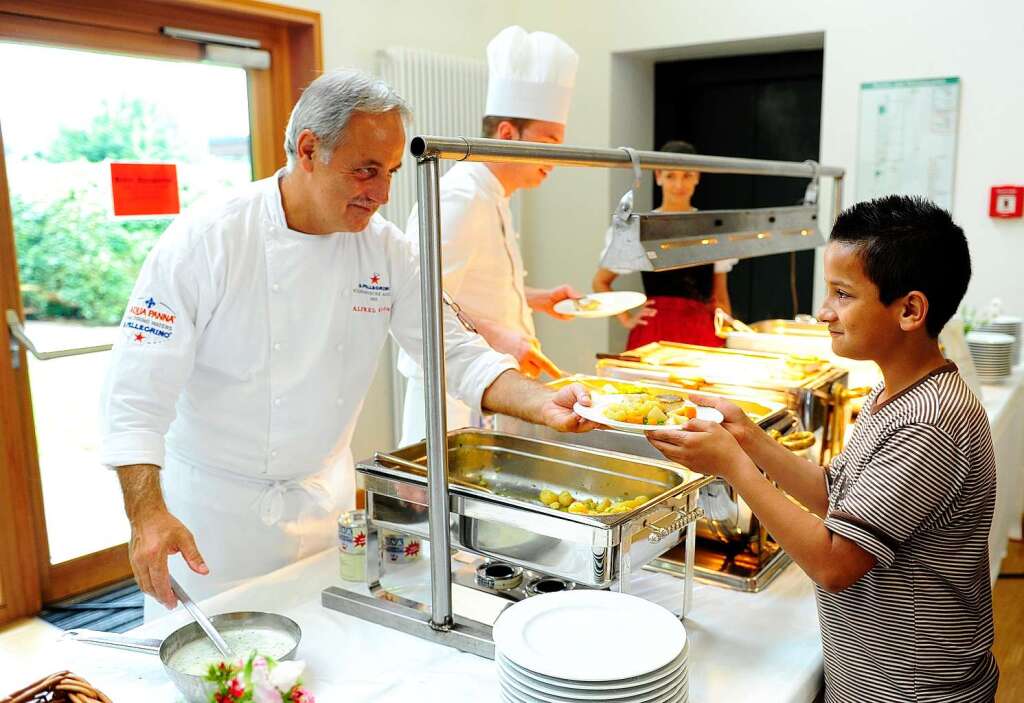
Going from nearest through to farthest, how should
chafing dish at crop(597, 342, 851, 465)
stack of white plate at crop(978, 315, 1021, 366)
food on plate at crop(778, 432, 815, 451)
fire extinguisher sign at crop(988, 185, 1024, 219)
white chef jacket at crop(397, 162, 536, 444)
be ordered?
food on plate at crop(778, 432, 815, 451)
chafing dish at crop(597, 342, 851, 465)
white chef jacket at crop(397, 162, 536, 444)
stack of white plate at crop(978, 315, 1021, 366)
fire extinguisher sign at crop(988, 185, 1024, 219)

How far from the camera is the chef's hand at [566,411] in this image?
5.05 ft

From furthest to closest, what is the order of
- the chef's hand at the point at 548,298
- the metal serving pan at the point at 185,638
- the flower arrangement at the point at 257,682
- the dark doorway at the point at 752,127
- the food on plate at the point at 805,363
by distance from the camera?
the dark doorway at the point at 752,127
the chef's hand at the point at 548,298
the food on plate at the point at 805,363
the metal serving pan at the point at 185,638
the flower arrangement at the point at 257,682

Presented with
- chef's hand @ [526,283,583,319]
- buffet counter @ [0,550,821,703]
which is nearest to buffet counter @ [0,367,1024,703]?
buffet counter @ [0,550,821,703]

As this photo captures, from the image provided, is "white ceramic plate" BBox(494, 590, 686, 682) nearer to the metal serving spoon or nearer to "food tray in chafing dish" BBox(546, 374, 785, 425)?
the metal serving spoon

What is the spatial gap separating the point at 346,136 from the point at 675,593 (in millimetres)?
932

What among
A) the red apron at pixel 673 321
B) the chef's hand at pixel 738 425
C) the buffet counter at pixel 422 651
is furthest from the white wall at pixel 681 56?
the chef's hand at pixel 738 425

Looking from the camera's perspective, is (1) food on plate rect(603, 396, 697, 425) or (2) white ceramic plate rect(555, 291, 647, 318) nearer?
(1) food on plate rect(603, 396, 697, 425)

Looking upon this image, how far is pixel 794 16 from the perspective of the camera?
394 centimetres

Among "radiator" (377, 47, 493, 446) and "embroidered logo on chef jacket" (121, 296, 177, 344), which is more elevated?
"radiator" (377, 47, 493, 446)

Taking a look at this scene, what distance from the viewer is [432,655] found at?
1.25m

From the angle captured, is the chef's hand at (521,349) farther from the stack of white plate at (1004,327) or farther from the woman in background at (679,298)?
the stack of white plate at (1004,327)

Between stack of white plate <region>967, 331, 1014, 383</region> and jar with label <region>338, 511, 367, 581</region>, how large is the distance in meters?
2.54

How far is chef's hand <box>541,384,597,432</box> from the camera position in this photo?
1540mm

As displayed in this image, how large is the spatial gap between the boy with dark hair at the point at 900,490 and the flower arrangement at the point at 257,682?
1.76 feet
